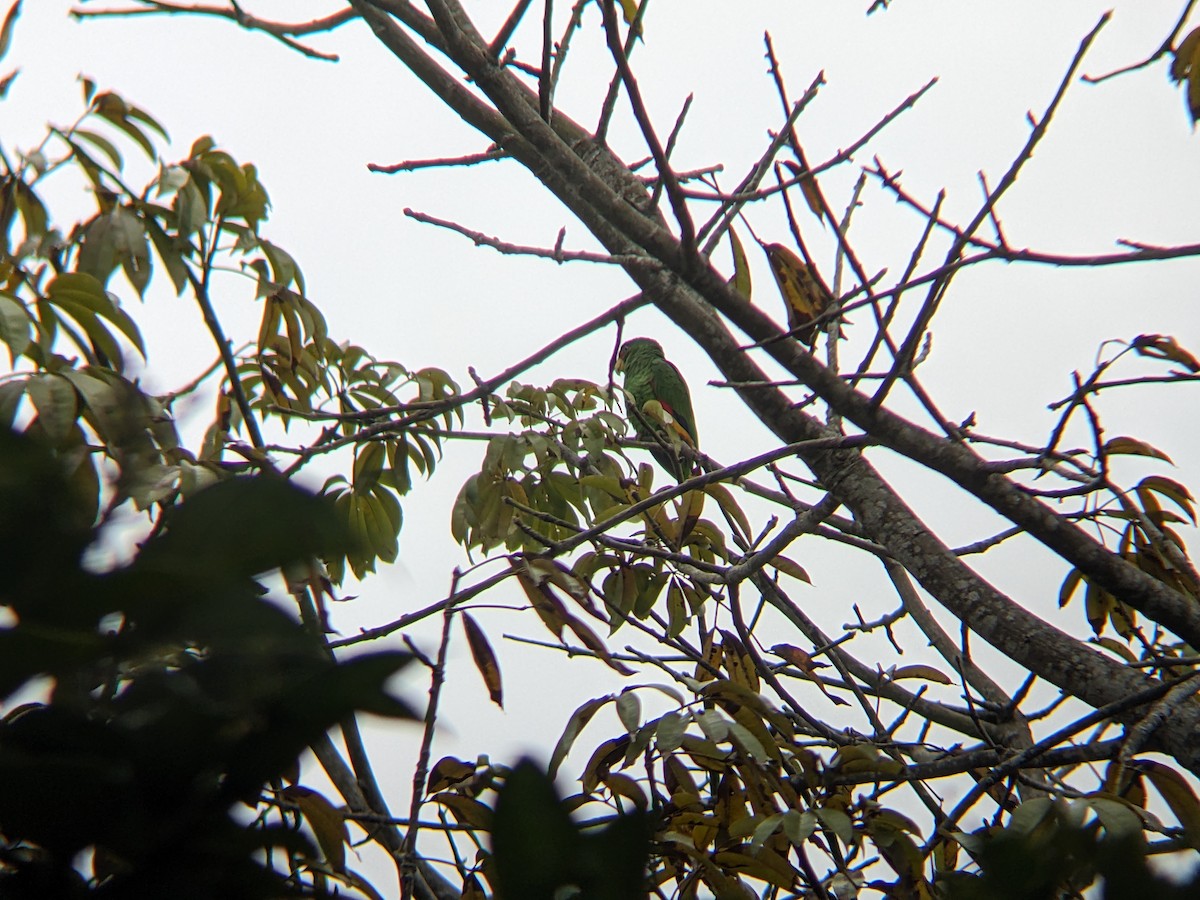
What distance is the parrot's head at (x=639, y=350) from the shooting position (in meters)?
6.54

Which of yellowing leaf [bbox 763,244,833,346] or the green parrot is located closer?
yellowing leaf [bbox 763,244,833,346]

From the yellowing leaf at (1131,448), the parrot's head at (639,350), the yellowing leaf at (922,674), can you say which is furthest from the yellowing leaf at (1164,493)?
the parrot's head at (639,350)

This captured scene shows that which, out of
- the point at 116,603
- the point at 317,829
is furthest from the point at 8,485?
the point at 317,829

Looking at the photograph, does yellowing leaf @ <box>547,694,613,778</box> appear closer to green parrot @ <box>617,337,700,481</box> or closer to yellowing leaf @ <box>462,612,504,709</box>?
yellowing leaf @ <box>462,612,504,709</box>

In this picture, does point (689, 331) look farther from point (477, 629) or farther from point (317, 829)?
point (317, 829)

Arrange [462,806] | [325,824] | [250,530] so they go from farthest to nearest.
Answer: [462,806] < [325,824] < [250,530]

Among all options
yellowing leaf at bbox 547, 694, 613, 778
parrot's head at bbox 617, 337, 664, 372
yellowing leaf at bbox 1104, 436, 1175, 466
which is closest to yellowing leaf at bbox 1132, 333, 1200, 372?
yellowing leaf at bbox 1104, 436, 1175, 466

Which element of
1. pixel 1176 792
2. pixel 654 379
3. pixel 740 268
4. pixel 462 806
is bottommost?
pixel 1176 792

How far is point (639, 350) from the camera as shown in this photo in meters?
6.54

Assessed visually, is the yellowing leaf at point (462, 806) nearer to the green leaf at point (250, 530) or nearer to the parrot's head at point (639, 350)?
the green leaf at point (250, 530)

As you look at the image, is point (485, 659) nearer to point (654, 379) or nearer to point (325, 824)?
point (325, 824)

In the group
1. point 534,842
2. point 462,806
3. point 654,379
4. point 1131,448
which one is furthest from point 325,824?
point 654,379

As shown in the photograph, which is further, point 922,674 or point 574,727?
point 922,674

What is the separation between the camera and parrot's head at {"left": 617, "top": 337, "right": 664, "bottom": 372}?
654 cm
